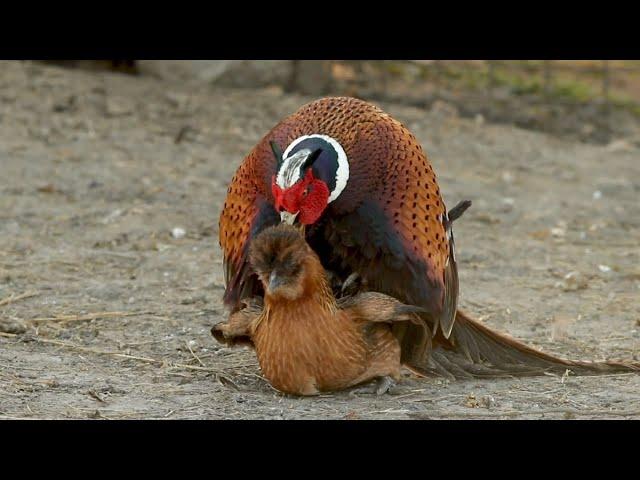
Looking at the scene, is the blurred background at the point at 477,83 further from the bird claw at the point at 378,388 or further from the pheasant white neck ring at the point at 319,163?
the bird claw at the point at 378,388

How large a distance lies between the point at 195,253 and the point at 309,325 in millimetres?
2618

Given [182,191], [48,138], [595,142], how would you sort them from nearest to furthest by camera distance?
[182,191] < [48,138] < [595,142]

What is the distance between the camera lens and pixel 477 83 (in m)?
11.7

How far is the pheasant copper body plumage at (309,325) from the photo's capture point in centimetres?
437

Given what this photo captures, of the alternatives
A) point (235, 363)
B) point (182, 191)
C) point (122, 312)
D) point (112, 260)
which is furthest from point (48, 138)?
point (235, 363)

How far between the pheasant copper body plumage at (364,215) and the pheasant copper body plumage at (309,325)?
6.0 inches

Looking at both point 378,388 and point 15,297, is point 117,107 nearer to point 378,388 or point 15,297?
Result: point 15,297

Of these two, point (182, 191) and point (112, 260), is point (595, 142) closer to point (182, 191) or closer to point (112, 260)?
point (182, 191)

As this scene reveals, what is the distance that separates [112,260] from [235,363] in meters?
1.75

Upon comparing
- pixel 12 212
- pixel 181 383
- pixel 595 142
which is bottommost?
pixel 181 383

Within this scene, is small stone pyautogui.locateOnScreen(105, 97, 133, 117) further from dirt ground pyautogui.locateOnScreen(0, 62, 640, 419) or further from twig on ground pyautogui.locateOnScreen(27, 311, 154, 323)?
twig on ground pyautogui.locateOnScreen(27, 311, 154, 323)

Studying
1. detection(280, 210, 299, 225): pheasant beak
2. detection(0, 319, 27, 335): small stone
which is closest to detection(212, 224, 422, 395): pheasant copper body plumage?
detection(280, 210, 299, 225): pheasant beak

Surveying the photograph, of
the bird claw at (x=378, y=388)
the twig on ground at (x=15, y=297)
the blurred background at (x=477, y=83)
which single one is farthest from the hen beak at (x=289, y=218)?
the blurred background at (x=477, y=83)

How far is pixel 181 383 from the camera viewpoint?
481cm
